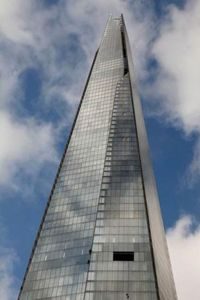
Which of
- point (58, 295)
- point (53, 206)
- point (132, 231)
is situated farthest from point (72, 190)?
point (58, 295)

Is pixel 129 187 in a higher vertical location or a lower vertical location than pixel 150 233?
higher

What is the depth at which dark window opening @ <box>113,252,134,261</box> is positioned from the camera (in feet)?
322

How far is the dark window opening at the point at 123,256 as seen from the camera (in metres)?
98.3

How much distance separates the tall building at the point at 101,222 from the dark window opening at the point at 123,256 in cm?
20

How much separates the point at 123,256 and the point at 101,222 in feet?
31.9

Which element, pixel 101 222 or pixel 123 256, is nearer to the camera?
pixel 123 256

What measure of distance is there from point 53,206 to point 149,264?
3038 cm

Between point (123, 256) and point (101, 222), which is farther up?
point (101, 222)

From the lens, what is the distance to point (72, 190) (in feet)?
388

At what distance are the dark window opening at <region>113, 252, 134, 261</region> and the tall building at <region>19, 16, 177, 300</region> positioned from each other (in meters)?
0.20

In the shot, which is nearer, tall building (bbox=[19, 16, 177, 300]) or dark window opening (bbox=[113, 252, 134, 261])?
tall building (bbox=[19, 16, 177, 300])

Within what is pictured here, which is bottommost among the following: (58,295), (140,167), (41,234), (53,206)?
(58,295)

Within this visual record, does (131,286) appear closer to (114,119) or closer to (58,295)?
(58,295)

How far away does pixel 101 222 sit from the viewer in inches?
4146
